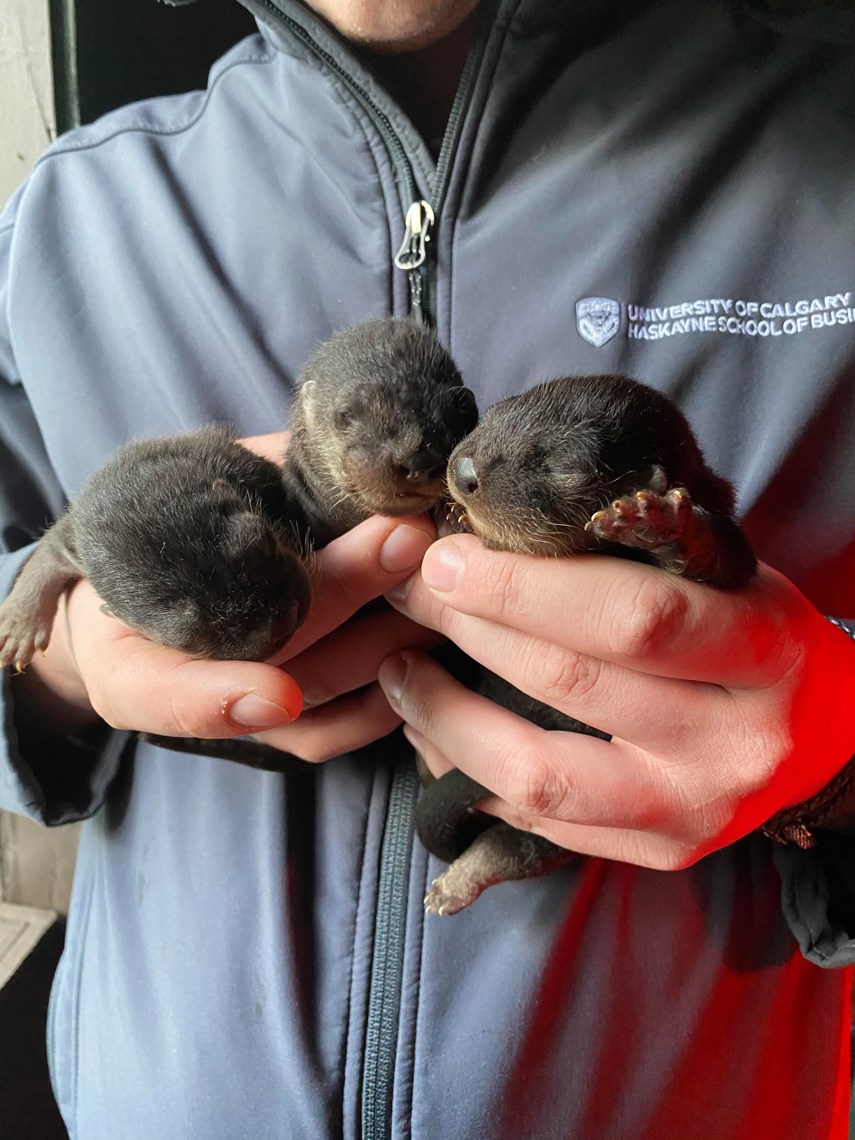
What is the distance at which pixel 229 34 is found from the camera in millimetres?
2199

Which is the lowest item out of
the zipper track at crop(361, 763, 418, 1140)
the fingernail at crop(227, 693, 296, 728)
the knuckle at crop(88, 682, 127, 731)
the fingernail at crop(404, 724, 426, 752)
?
the zipper track at crop(361, 763, 418, 1140)

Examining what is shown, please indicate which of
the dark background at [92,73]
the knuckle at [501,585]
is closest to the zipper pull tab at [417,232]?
the knuckle at [501,585]

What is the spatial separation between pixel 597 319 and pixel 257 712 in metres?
1.02


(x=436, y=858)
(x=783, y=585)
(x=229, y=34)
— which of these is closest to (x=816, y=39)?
(x=783, y=585)

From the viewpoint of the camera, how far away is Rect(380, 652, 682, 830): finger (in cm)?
112

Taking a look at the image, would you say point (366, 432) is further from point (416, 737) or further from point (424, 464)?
point (416, 737)

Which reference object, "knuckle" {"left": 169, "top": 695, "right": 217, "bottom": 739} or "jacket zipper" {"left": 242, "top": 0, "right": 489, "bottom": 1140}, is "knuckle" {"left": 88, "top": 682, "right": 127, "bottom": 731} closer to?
"knuckle" {"left": 169, "top": 695, "right": 217, "bottom": 739}

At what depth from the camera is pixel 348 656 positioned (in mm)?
1362

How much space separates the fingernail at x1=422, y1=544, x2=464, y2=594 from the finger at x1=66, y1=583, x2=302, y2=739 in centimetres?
25

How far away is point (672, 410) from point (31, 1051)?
2647 millimetres

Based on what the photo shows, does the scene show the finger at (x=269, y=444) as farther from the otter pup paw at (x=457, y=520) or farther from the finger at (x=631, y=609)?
the finger at (x=631, y=609)

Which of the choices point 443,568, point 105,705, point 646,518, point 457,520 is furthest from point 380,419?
point 105,705

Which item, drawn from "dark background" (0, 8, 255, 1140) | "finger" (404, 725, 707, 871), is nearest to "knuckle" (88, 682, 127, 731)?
"finger" (404, 725, 707, 871)

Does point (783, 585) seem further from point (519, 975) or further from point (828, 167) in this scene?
point (828, 167)
